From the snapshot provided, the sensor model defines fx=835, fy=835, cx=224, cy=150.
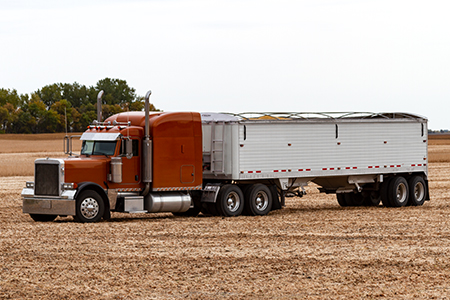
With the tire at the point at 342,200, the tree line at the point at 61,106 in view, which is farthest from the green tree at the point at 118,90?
the tire at the point at 342,200

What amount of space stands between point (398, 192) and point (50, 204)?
11387mm

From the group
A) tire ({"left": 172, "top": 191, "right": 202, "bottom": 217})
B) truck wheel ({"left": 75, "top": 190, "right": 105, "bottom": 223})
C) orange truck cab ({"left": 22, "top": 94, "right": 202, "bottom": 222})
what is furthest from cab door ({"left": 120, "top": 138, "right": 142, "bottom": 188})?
tire ({"left": 172, "top": 191, "right": 202, "bottom": 217})

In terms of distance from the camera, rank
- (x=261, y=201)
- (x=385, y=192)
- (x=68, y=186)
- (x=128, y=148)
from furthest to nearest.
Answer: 1. (x=385, y=192)
2. (x=261, y=201)
3. (x=128, y=148)
4. (x=68, y=186)

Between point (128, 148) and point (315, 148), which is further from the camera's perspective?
point (315, 148)

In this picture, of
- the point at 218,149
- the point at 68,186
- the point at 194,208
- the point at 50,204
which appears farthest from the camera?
the point at 194,208

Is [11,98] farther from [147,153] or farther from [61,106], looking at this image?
[147,153]

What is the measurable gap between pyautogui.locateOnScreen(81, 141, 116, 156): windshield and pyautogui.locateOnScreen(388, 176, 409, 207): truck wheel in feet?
30.5

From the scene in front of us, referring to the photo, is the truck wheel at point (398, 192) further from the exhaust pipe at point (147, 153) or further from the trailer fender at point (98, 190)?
the trailer fender at point (98, 190)

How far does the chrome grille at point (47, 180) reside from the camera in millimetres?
A: 20031

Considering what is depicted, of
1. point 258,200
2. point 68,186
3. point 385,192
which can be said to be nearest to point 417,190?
point 385,192

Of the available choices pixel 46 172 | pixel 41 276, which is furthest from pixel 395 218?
pixel 41 276

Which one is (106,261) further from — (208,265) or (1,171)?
(1,171)

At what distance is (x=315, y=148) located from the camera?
2372cm

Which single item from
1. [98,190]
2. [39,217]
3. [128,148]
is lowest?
[39,217]
